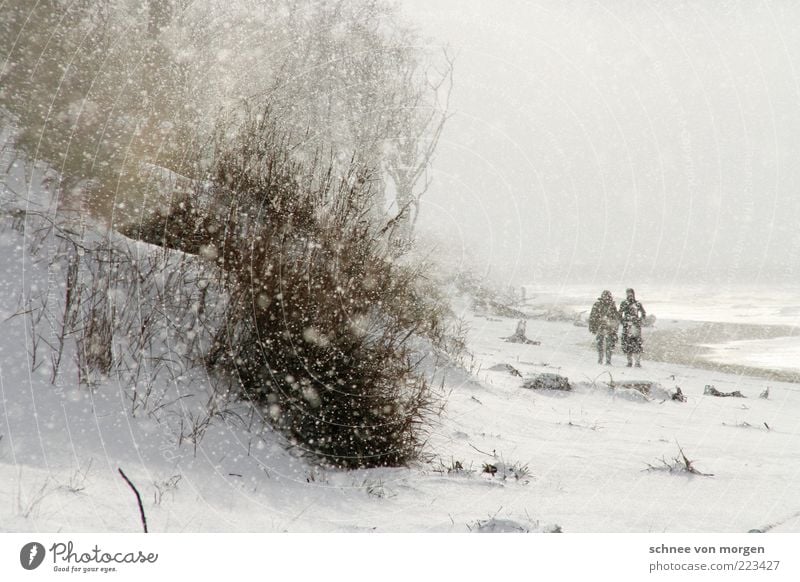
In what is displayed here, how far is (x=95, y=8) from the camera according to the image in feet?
15.7

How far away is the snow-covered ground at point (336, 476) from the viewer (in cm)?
221

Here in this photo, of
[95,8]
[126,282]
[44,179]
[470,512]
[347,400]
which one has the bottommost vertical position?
[470,512]

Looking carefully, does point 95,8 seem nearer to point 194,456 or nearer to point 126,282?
point 126,282

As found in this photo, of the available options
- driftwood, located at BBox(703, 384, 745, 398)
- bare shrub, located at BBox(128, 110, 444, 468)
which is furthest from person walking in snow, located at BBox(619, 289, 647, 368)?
bare shrub, located at BBox(128, 110, 444, 468)

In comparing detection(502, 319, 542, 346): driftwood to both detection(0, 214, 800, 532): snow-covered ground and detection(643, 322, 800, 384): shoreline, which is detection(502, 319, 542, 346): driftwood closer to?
detection(0, 214, 800, 532): snow-covered ground

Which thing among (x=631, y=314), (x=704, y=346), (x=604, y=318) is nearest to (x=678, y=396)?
(x=604, y=318)

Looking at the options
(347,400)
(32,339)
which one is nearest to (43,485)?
(32,339)
